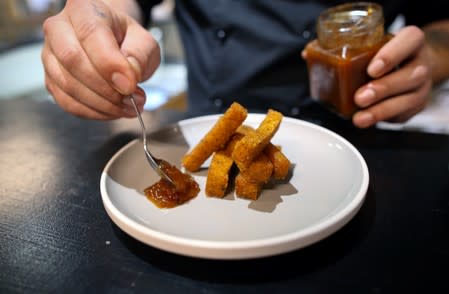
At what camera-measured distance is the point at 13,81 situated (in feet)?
10.1

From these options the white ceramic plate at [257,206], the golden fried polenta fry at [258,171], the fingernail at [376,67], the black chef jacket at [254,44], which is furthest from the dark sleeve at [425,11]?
the golden fried polenta fry at [258,171]

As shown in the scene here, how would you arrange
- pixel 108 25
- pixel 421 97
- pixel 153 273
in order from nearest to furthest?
pixel 153 273 < pixel 108 25 < pixel 421 97

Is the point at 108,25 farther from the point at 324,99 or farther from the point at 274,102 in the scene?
the point at 274,102

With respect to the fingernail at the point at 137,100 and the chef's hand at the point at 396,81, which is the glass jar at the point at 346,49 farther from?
the fingernail at the point at 137,100

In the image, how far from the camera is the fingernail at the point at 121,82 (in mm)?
824

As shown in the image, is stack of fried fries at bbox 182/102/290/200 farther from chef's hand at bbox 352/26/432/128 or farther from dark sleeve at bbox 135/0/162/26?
dark sleeve at bbox 135/0/162/26

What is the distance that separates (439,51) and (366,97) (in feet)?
1.59

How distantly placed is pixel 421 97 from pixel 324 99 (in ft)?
0.87

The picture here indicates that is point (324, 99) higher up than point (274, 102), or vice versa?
point (324, 99)

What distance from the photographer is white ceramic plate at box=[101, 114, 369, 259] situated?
59 centimetres

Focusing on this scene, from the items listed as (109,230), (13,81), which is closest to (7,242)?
(109,230)

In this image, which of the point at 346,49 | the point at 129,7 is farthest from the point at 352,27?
the point at 129,7

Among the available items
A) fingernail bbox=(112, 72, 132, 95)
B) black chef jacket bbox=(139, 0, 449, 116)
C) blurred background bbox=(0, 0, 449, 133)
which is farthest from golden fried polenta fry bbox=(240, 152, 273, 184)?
blurred background bbox=(0, 0, 449, 133)

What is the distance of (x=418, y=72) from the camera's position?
1.03 meters
